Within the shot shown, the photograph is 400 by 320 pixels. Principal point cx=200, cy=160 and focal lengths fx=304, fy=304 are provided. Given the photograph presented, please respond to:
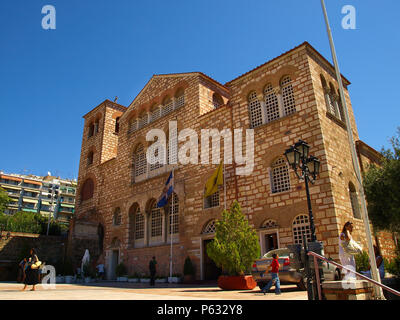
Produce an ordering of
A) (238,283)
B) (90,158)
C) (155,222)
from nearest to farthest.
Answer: (238,283) < (155,222) < (90,158)

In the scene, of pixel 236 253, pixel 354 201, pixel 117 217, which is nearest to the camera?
pixel 236 253

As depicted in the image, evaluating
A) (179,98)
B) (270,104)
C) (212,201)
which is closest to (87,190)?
(179,98)

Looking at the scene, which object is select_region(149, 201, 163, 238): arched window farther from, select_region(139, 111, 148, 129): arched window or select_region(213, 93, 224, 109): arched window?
select_region(213, 93, 224, 109): arched window

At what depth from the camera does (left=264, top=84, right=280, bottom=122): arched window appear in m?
14.5

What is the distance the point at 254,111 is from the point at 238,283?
8465 mm

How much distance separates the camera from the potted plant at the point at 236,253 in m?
10.0

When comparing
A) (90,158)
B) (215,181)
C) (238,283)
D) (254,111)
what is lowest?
(238,283)

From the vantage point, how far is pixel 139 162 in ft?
70.4

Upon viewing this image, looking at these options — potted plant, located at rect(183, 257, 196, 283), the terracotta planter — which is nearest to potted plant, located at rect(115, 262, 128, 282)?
potted plant, located at rect(183, 257, 196, 283)

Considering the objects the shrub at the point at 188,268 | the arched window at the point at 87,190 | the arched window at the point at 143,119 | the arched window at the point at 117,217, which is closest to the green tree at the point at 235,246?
the shrub at the point at 188,268

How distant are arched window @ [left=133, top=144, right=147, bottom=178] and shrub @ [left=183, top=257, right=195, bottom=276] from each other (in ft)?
25.5

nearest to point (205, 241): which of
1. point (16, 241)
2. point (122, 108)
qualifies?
point (16, 241)

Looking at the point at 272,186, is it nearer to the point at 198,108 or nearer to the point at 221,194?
the point at 221,194

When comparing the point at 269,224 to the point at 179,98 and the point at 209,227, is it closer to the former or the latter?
the point at 209,227
